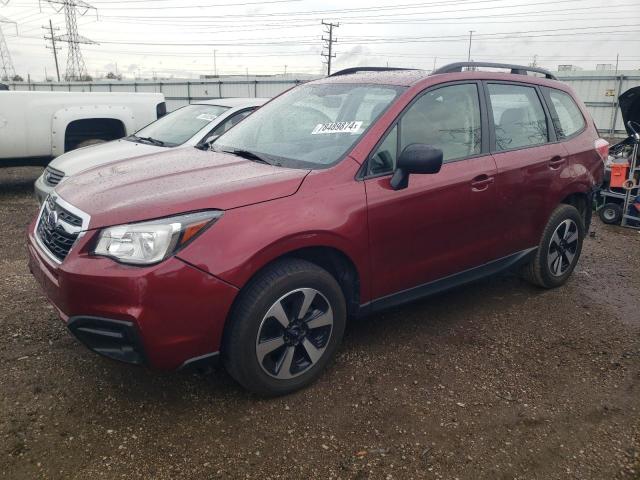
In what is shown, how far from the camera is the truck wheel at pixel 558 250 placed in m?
4.29

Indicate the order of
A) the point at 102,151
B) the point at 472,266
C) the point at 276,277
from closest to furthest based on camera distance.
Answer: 1. the point at 276,277
2. the point at 472,266
3. the point at 102,151

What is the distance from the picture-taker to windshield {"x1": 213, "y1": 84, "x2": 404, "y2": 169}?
316 cm

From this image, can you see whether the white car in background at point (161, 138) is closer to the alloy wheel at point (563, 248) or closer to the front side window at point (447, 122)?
the front side window at point (447, 122)

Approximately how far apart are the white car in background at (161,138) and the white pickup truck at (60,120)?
131cm

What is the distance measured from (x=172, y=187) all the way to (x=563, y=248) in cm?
335

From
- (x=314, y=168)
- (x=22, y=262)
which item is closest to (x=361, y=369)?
(x=314, y=168)

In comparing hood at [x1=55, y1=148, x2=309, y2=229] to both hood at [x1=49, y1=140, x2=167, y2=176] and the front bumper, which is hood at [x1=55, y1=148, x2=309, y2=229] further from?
hood at [x1=49, y1=140, x2=167, y2=176]

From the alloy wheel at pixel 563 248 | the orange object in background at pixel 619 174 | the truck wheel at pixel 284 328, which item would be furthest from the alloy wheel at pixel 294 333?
the orange object in background at pixel 619 174

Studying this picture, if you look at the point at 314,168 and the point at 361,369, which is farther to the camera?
the point at 361,369

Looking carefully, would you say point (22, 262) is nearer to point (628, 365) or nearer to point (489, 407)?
point (489, 407)

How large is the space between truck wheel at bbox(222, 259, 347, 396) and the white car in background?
310cm

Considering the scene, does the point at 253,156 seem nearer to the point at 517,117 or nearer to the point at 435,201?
the point at 435,201

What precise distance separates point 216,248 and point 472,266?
201 centimetres

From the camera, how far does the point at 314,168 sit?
2986 millimetres
